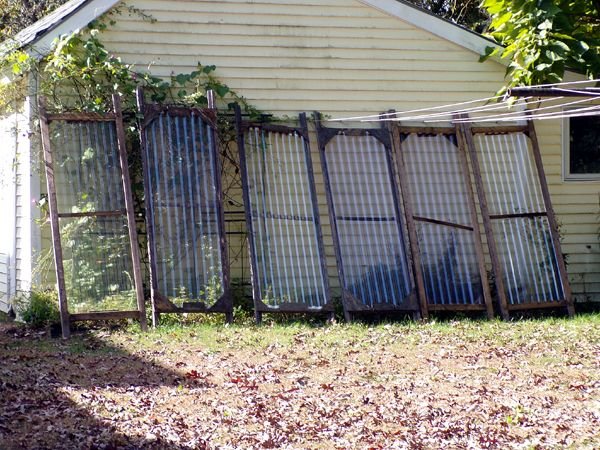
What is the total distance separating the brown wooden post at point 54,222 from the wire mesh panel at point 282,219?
6.97 ft

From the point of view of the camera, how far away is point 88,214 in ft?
34.6

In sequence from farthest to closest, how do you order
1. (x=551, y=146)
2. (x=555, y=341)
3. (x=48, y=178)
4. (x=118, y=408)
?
(x=551, y=146) → (x=48, y=178) → (x=555, y=341) → (x=118, y=408)

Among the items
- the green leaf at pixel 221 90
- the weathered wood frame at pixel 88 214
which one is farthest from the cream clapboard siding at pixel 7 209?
the green leaf at pixel 221 90

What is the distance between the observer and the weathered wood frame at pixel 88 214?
10.2 metres

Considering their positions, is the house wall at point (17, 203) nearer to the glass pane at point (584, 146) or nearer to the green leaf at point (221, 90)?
the green leaf at point (221, 90)

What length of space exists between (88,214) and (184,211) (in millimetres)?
1073

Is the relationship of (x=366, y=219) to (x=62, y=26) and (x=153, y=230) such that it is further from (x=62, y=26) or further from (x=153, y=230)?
(x=62, y=26)

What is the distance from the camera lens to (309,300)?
11055 millimetres

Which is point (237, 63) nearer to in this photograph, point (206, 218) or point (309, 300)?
point (206, 218)

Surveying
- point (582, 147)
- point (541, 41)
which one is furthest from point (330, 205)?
point (582, 147)

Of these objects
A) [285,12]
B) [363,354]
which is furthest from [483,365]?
[285,12]

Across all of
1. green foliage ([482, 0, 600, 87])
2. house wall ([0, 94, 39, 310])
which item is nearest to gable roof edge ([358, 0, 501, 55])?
green foliage ([482, 0, 600, 87])

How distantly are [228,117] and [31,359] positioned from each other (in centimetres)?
419

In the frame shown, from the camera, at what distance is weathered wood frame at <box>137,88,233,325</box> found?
34.5 feet
